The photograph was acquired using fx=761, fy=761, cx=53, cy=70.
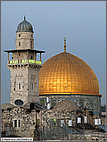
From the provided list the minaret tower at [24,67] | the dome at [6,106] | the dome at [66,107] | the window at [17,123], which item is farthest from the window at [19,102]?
the window at [17,123]

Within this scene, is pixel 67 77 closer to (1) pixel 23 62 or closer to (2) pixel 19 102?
(1) pixel 23 62

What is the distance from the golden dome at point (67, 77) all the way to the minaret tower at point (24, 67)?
471 inches

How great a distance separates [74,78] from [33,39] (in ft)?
47.4

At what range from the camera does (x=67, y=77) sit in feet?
350

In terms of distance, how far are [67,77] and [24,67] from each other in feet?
47.5

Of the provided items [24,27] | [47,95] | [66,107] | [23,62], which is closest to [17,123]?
[66,107]

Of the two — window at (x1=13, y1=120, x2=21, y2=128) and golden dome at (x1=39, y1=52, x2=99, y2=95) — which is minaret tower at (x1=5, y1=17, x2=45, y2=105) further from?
golden dome at (x1=39, y1=52, x2=99, y2=95)

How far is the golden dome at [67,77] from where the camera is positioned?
106 meters

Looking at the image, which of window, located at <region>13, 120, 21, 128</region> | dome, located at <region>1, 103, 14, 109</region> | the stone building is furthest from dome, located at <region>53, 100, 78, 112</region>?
dome, located at <region>1, 103, 14, 109</region>

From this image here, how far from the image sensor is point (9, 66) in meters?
94.5

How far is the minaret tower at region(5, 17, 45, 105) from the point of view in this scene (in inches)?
3666

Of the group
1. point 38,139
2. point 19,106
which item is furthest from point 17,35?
point 38,139

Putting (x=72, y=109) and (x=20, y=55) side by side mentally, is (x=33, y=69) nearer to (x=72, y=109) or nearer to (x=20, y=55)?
(x=20, y=55)

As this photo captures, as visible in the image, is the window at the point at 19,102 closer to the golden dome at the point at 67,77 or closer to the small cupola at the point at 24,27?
the small cupola at the point at 24,27
